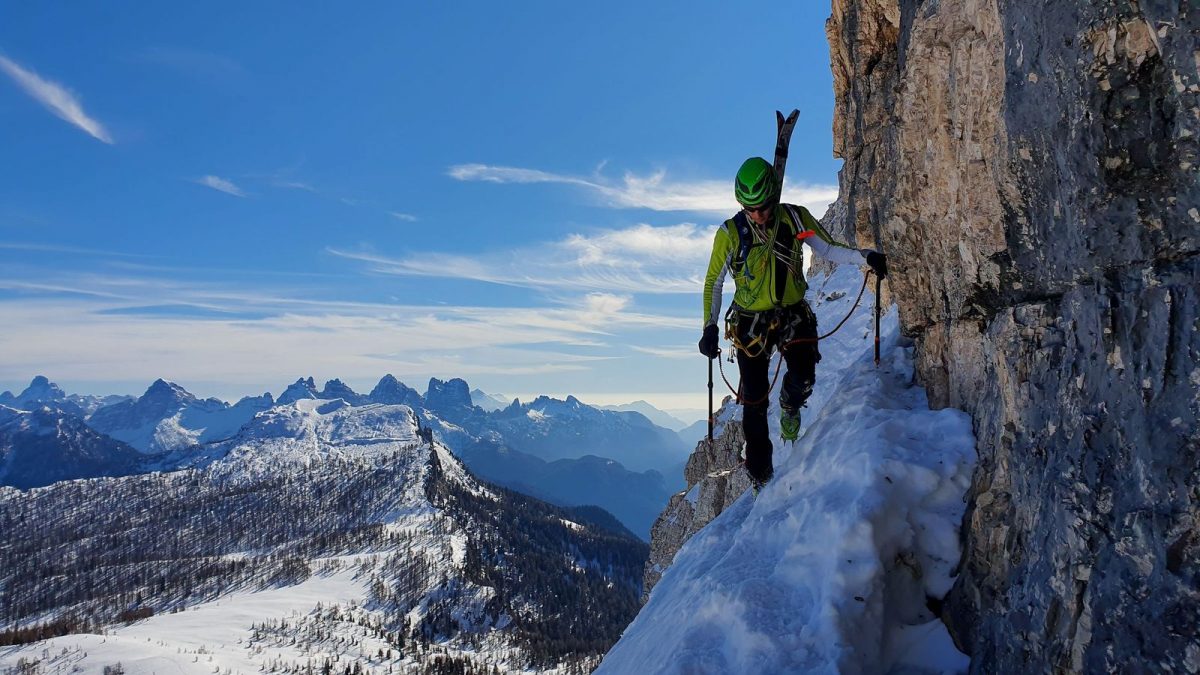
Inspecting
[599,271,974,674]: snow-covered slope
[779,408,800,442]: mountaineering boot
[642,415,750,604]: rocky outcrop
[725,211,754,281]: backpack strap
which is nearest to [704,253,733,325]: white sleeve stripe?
[725,211,754,281]: backpack strap

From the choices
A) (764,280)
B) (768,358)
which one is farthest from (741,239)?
(768,358)

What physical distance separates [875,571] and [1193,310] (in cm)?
317

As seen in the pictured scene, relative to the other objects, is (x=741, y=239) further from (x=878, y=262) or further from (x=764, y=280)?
(x=878, y=262)

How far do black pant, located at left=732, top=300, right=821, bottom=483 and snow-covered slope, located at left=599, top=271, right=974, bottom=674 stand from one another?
1097 mm

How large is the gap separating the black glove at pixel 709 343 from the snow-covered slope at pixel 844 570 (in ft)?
5.73

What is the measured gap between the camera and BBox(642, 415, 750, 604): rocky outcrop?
2825 centimetres

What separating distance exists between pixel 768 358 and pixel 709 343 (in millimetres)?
800

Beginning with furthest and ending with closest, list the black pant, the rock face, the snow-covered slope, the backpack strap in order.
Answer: the black pant, the backpack strap, the snow-covered slope, the rock face

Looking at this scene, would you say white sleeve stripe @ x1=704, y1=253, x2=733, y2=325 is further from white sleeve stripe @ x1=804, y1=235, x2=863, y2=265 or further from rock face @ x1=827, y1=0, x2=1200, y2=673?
rock face @ x1=827, y1=0, x2=1200, y2=673

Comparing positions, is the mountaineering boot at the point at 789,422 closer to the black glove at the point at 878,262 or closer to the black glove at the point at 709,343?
the black glove at the point at 709,343

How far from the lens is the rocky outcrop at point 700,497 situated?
92.7ft

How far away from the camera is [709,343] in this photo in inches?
340

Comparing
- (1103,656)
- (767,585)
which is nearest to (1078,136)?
(1103,656)

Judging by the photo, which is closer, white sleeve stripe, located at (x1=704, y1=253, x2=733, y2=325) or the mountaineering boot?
white sleeve stripe, located at (x1=704, y1=253, x2=733, y2=325)
